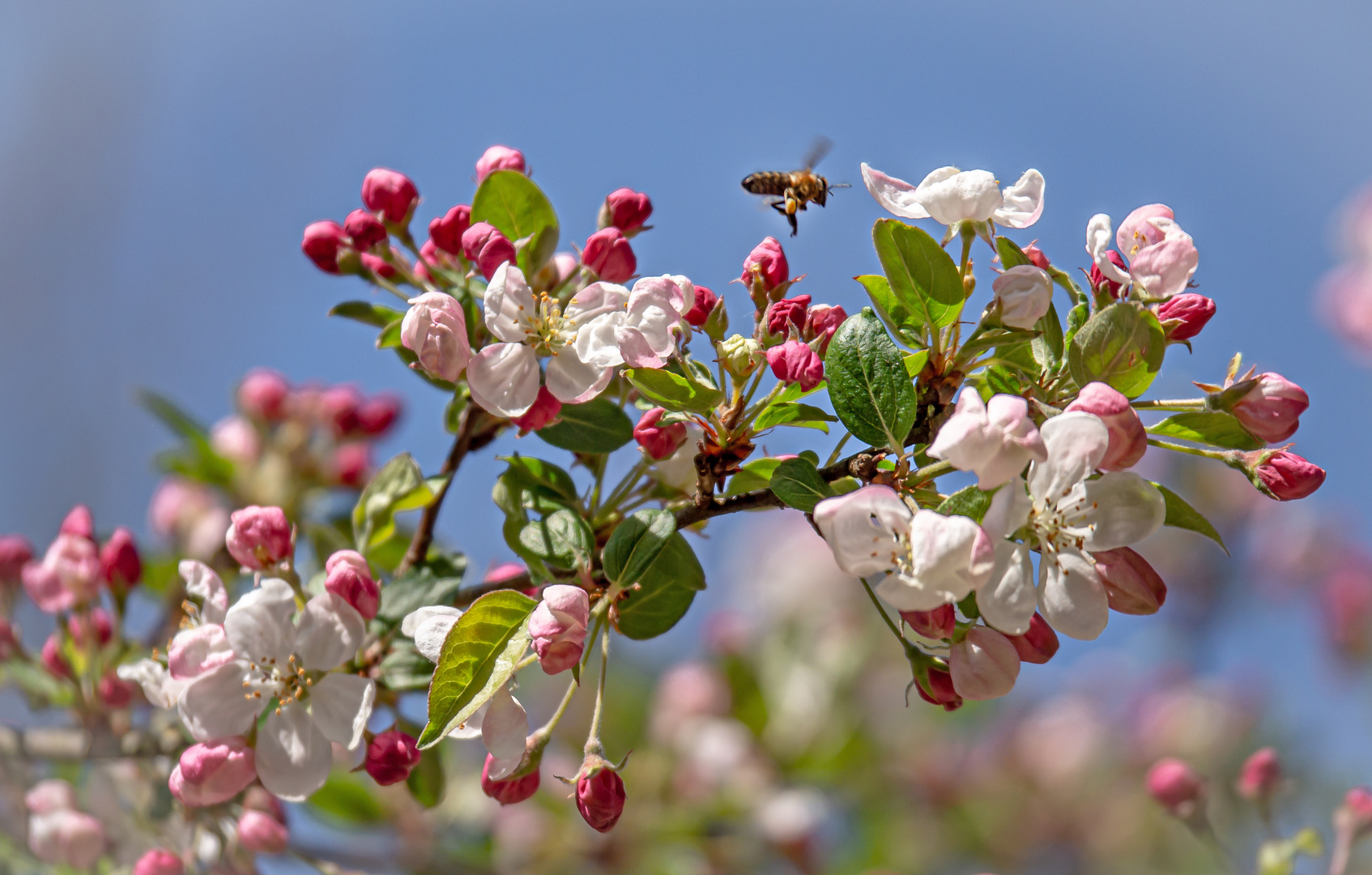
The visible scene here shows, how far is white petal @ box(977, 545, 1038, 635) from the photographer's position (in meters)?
0.96

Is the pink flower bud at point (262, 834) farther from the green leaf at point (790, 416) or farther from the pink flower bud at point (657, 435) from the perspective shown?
the green leaf at point (790, 416)

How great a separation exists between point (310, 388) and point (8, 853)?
113 centimetres

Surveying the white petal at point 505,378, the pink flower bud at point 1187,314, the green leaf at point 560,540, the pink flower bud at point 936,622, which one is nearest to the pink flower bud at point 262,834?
the green leaf at point 560,540

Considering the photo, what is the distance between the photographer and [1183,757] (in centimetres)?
388

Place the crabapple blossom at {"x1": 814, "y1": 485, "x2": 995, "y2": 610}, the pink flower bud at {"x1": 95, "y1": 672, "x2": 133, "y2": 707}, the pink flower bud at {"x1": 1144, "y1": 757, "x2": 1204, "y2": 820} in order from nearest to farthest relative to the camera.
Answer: the crabapple blossom at {"x1": 814, "y1": 485, "x2": 995, "y2": 610}
the pink flower bud at {"x1": 95, "y1": 672, "x2": 133, "y2": 707}
the pink flower bud at {"x1": 1144, "y1": 757, "x2": 1204, "y2": 820}

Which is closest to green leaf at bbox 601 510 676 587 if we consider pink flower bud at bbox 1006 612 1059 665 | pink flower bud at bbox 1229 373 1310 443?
pink flower bud at bbox 1006 612 1059 665

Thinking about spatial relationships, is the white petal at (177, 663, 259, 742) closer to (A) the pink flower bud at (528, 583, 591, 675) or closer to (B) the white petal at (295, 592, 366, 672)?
(B) the white petal at (295, 592, 366, 672)

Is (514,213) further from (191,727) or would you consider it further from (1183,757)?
(1183,757)

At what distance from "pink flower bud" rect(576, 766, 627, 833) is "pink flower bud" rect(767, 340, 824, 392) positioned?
438mm

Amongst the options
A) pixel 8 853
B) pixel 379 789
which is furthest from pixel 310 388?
pixel 8 853

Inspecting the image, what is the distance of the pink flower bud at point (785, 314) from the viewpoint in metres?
1.09

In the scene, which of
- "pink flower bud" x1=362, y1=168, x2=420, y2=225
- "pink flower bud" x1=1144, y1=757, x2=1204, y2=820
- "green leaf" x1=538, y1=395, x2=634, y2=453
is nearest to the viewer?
"green leaf" x1=538, y1=395, x2=634, y2=453

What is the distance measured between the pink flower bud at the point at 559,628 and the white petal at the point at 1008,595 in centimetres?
37

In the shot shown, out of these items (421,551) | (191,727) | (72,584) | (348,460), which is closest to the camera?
(191,727)
